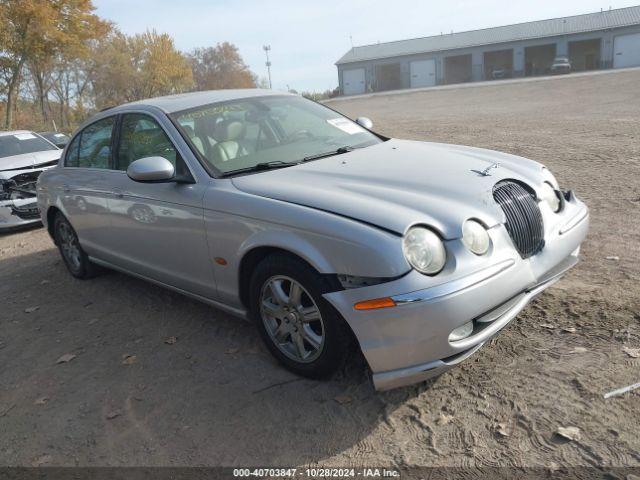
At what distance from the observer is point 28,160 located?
898 cm

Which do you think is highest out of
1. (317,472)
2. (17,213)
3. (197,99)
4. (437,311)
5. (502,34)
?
(502,34)

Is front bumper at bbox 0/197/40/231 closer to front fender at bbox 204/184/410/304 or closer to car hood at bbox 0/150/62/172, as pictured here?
car hood at bbox 0/150/62/172

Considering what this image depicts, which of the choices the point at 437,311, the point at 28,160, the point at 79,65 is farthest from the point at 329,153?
the point at 79,65

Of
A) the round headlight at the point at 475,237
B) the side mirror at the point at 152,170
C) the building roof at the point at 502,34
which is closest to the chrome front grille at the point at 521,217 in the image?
the round headlight at the point at 475,237

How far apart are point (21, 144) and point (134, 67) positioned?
38583 millimetres

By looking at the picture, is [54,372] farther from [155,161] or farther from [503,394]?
[503,394]

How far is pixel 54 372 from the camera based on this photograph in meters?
3.90

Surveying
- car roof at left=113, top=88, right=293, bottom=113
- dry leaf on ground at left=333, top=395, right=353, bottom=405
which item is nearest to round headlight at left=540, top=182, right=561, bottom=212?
dry leaf on ground at left=333, top=395, right=353, bottom=405

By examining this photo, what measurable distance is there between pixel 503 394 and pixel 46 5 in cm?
2571

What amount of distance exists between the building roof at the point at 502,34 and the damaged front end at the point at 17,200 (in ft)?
188

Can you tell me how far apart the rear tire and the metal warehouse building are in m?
56.7

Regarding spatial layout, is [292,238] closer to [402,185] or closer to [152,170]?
[402,185]

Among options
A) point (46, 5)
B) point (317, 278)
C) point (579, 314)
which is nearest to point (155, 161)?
point (317, 278)

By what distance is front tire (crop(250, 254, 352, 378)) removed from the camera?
118 inches
